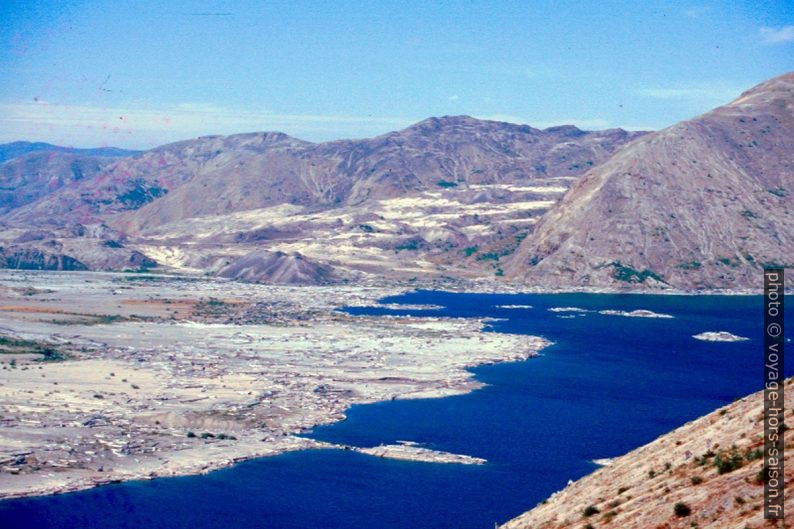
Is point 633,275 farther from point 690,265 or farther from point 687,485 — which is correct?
point 687,485

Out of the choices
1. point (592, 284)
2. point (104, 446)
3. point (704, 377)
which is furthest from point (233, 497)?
point (592, 284)

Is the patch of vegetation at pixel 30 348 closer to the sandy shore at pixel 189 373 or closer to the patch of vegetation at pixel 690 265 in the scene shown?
the sandy shore at pixel 189 373

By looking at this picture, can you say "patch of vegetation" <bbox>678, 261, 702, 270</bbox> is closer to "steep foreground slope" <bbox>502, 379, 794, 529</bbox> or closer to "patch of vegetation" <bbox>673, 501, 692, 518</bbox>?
"steep foreground slope" <bbox>502, 379, 794, 529</bbox>

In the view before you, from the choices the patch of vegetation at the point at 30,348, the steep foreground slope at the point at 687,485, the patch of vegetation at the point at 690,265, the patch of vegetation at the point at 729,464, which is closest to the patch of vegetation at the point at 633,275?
the patch of vegetation at the point at 690,265

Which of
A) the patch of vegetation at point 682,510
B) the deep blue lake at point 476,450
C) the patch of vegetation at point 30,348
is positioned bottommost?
the deep blue lake at point 476,450

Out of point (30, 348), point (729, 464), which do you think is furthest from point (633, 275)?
point (729, 464)
